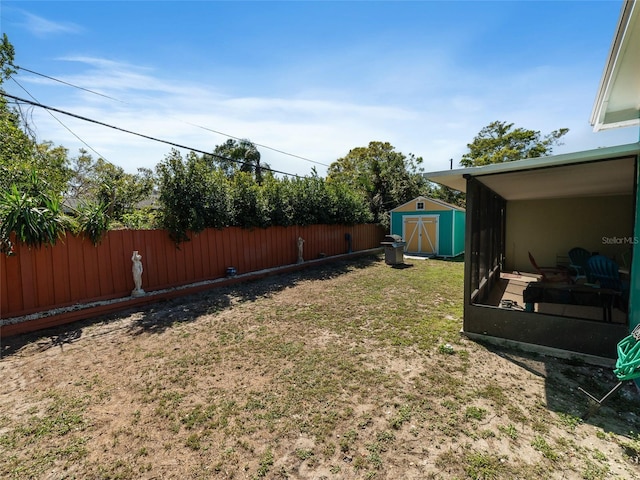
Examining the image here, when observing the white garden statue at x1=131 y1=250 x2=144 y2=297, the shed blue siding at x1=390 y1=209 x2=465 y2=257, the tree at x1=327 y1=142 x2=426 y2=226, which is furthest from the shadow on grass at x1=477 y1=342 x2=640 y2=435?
the tree at x1=327 y1=142 x2=426 y2=226

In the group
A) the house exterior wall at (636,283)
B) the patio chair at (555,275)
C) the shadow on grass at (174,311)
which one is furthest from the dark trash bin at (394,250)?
the house exterior wall at (636,283)

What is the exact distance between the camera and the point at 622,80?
296cm

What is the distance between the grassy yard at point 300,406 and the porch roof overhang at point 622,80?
326 cm

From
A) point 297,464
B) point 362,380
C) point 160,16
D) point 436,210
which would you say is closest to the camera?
point 297,464

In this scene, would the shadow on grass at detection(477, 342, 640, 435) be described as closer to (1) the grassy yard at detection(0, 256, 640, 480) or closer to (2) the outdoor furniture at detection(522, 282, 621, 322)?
(1) the grassy yard at detection(0, 256, 640, 480)

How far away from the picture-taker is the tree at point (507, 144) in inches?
852

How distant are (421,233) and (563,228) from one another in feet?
18.8

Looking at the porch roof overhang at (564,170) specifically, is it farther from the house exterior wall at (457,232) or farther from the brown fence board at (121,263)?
the house exterior wall at (457,232)

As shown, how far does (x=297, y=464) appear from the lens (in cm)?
197

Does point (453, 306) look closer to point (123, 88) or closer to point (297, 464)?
point (297, 464)

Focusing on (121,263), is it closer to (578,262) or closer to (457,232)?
(578,262)

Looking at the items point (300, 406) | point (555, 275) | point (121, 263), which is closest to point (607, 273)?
point (555, 275)

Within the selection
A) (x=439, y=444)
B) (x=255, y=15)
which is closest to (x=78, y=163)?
(x=255, y=15)

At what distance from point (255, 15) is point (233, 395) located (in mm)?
7769
